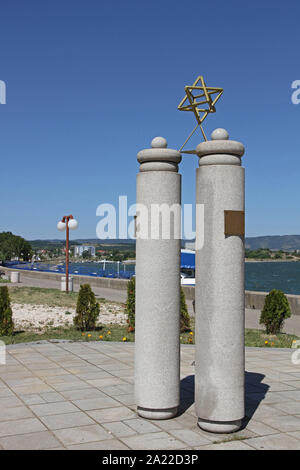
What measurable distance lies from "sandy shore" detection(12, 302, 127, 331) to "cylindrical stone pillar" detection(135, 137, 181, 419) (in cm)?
756

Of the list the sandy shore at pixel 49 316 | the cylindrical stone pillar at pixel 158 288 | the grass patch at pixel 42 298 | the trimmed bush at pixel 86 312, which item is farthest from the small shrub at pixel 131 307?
the cylindrical stone pillar at pixel 158 288

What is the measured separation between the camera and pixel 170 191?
5777 mm

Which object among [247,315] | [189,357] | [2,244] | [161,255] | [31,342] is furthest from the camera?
[2,244]

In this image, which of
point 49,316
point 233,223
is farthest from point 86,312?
point 233,223

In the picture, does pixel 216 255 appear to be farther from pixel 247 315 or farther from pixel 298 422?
pixel 247 315

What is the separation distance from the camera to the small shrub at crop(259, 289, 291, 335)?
12.7m

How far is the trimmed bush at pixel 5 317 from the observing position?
11367 mm

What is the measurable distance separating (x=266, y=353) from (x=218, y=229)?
17.4 ft

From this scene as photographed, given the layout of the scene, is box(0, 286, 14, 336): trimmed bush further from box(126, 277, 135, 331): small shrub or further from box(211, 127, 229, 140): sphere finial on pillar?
box(211, 127, 229, 140): sphere finial on pillar

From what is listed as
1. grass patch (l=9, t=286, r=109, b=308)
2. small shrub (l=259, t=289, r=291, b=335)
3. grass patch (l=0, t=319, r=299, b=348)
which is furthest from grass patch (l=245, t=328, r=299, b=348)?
grass patch (l=9, t=286, r=109, b=308)

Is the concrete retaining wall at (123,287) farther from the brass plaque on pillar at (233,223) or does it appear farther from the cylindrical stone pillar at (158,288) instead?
the brass plaque on pillar at (233,223)

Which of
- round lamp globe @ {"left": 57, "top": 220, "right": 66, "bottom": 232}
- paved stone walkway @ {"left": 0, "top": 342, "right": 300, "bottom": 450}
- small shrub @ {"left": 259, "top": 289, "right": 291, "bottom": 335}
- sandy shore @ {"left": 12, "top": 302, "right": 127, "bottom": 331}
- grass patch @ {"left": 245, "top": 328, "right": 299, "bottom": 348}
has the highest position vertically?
round lamp globe @ {"left": 57, "top": 220, "right": 66, "bottom": 232}

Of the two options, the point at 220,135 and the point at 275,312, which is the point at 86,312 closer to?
the point at 275,312

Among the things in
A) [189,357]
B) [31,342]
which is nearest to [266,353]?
[189,357]
